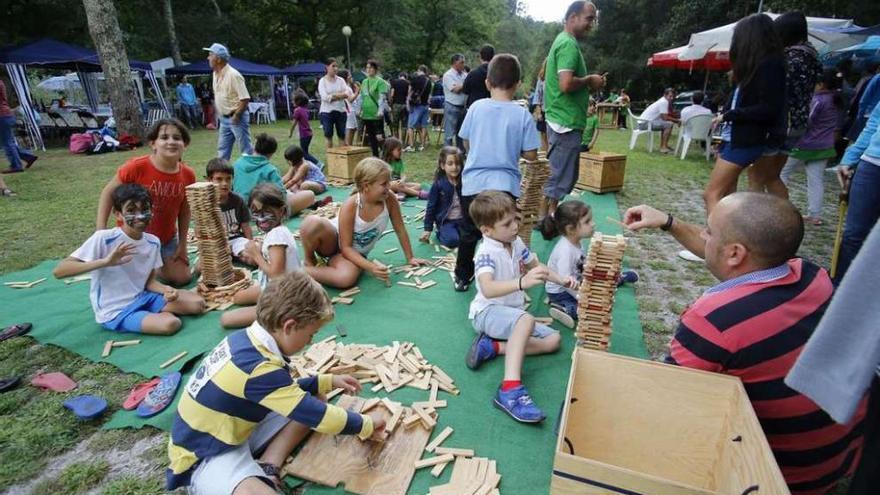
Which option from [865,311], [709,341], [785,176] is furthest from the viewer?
[785,176]

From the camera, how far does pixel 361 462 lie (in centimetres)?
266

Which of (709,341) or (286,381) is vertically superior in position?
(709,341)

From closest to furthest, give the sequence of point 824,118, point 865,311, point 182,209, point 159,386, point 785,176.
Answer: point 865,311 < point 159,386 < point 182,209 < point 824,118 < point 785,176

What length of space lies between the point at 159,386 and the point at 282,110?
1098 inches

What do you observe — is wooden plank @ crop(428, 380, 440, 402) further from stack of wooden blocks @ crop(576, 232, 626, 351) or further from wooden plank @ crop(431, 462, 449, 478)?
stack of wooden blocks @ crop(576, 232, 626, 351)

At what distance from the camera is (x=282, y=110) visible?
28.2 meters

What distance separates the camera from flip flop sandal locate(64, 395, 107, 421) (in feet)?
9.99

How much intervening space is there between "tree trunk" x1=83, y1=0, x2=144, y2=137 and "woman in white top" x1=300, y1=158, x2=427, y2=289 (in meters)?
14.5

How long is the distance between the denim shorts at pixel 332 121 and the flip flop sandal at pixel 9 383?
331 inches

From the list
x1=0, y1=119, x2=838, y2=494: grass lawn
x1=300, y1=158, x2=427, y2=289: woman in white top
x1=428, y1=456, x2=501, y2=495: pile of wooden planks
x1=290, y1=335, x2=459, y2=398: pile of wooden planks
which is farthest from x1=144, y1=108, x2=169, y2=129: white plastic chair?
x1=428, y1=456, x2=501, y2=495: pile of wooden planks

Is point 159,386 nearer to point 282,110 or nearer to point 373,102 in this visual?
point 373,102

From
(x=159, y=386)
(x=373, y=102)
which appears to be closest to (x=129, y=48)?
(x=373, y=102)

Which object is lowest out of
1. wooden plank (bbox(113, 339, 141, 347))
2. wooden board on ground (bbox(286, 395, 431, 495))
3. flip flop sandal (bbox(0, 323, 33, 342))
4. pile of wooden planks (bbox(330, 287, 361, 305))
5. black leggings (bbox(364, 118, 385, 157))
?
wooden board on ground (bbox(286, 395, 431, 495))

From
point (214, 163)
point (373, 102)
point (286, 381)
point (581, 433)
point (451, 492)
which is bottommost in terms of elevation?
point (451, 492)
